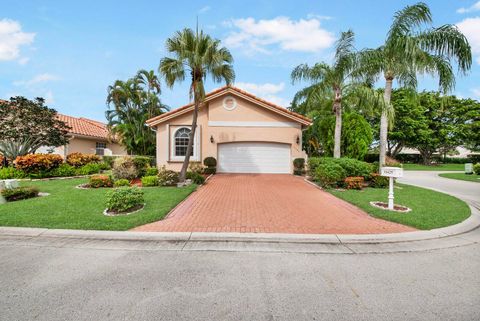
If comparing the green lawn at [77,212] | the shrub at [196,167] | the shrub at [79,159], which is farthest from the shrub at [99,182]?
the shrub at [79,159]

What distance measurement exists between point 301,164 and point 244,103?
5649 mm

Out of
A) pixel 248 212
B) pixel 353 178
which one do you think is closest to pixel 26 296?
pixel 248 212

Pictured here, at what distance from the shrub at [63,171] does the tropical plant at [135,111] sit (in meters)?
6.89

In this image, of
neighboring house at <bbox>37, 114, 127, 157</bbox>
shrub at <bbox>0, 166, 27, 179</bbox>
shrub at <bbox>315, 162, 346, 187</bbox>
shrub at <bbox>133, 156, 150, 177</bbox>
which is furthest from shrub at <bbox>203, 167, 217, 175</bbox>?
neighboring house at <bbox>37, 114, 127, 157</bbox>

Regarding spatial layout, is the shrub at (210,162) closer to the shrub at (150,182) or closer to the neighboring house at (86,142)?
the shrub at (150,182)

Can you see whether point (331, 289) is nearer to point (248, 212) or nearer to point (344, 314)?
point (344, 314)

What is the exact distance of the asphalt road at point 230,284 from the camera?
2438 millimetres

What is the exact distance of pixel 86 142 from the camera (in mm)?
20234

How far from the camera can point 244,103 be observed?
1524 centimetres

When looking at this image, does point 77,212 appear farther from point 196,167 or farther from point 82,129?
point 82,129

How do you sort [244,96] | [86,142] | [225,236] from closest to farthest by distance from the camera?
1. [225,236]
2. [244,96]
3. [86,142]

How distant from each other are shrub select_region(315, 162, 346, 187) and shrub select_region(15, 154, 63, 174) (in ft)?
47.1

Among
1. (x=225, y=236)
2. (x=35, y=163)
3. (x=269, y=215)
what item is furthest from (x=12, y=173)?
(x=269, y=215)

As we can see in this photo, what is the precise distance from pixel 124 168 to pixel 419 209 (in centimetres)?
1227
